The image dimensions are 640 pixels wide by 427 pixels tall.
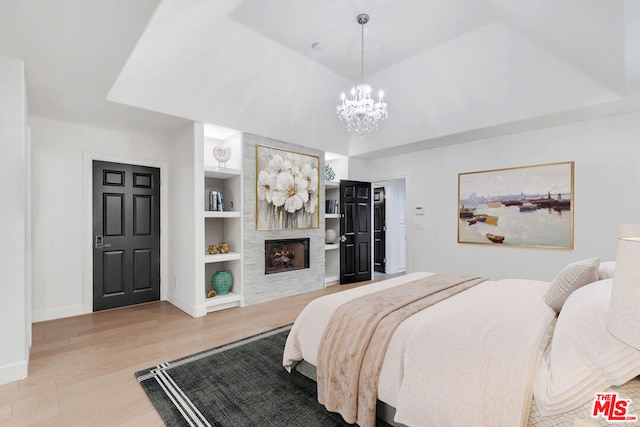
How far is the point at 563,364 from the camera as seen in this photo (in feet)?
3.94

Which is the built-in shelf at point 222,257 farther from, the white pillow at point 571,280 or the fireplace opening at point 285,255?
the white pillow at point 571,280

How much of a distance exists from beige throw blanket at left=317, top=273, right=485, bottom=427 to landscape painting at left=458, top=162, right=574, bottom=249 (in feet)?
9.69

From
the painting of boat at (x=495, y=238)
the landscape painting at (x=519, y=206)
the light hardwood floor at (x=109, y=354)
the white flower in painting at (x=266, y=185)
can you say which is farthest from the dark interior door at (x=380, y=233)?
the white flower in painting at (x=266, y=185)

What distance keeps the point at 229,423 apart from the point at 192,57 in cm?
337

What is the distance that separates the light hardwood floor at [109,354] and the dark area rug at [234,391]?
0.43 feet

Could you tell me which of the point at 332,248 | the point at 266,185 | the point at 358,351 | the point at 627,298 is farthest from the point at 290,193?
the point at 627,298

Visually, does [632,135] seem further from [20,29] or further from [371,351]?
[20,29]

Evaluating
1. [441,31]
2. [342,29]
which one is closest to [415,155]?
[441,31]

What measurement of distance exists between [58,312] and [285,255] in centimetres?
299

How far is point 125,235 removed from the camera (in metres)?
4.22

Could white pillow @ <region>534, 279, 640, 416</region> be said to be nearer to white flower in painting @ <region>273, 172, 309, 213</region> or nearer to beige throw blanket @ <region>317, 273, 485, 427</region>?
beige throw blanket @ <region>317, 273, 485, 427</region>

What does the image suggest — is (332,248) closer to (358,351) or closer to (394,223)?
(394,223)

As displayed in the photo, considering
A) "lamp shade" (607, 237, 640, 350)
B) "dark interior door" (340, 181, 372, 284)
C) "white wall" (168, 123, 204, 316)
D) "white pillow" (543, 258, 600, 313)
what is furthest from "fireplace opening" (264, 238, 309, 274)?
"lamp shade" (607, 237, 640, 350)

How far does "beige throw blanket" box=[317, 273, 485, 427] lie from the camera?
1653 millimetres
